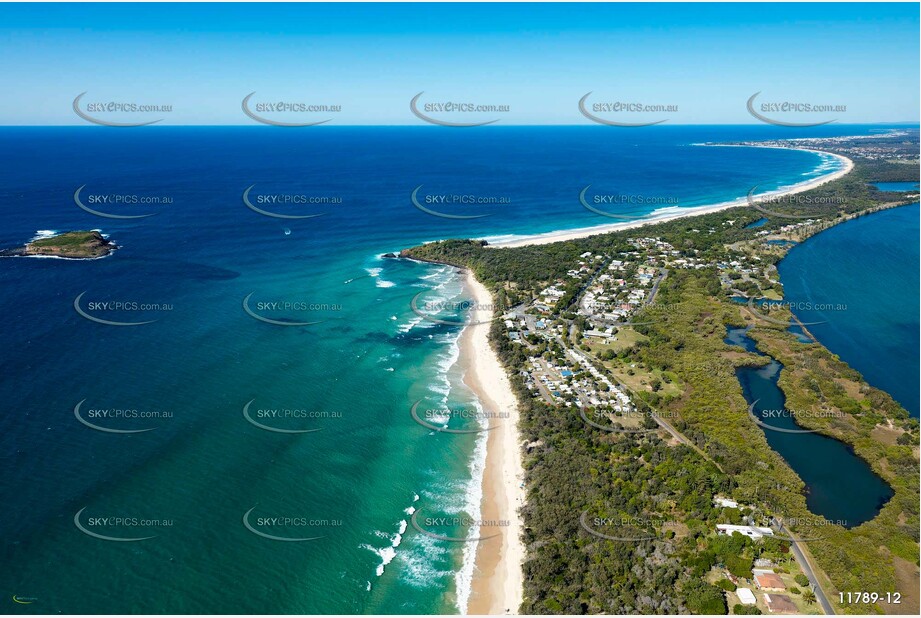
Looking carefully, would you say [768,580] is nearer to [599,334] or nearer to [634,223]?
[599,334]

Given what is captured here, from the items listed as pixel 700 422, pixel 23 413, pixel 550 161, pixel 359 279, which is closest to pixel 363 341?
pixel 359 279

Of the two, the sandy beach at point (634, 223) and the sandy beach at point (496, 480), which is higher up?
the sandy beach at point (634, 223)

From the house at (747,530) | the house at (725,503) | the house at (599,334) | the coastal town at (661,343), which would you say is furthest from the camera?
the house at (599,334)

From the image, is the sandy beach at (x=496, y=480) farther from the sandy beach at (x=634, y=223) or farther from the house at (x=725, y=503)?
the sandy beach at (x=634, y=223)

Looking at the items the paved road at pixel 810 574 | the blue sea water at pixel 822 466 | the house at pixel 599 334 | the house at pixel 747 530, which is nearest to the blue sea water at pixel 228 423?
the house at pixel 599 334

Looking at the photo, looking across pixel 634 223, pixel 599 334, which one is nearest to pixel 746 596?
pixel 599 334
